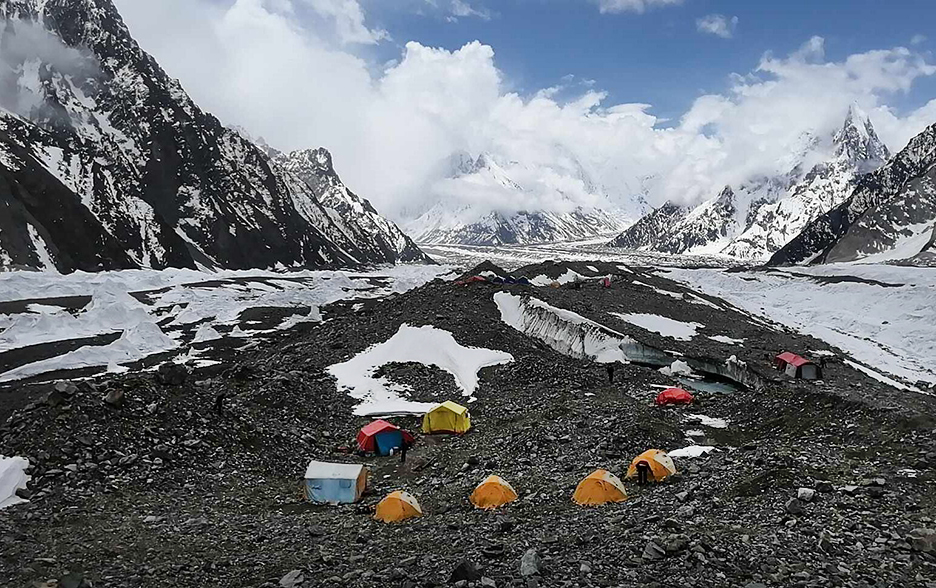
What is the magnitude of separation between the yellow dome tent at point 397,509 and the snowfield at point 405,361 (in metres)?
14.1

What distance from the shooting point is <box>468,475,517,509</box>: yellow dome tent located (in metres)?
17.8

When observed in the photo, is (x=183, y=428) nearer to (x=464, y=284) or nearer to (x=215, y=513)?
(x=215, y=513)

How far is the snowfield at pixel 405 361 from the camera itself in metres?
33.4

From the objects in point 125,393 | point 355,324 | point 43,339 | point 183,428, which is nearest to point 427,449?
point 183,428

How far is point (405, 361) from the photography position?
3872 centimetres

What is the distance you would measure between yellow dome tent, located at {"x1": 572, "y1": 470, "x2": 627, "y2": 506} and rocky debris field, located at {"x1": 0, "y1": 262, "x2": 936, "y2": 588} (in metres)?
0.58

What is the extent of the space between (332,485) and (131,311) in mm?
50211

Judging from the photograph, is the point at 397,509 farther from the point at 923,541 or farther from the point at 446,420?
the point at 923,541

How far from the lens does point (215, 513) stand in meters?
17.7

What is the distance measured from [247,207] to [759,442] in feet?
569

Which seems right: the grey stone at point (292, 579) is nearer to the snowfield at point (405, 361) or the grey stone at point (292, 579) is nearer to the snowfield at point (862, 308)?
the snowfield at point (405, 361)

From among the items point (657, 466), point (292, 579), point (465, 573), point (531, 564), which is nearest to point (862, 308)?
point (657, 466)

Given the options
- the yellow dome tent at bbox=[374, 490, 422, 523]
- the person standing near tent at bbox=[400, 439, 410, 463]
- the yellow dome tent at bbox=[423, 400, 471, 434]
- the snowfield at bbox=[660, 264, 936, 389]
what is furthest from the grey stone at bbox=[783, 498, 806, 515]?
the snowfield at bbox=[660, 264, 936, 389]

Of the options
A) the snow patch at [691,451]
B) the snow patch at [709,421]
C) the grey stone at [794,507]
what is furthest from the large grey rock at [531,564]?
the snow patch at [709,421]
